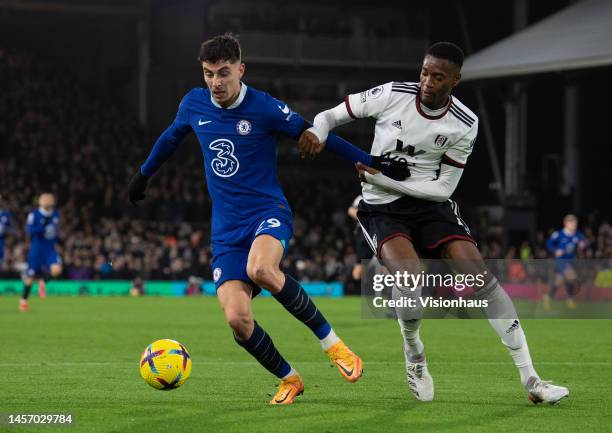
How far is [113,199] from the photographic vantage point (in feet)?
113

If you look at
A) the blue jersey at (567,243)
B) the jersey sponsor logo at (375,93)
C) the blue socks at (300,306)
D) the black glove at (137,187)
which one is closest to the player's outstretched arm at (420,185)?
the jersey sponsor logo at (375,93)

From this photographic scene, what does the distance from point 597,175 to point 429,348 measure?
90.3 feet

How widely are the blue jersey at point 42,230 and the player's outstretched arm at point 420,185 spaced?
49.0 ft

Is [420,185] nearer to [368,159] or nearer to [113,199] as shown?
[368,159]

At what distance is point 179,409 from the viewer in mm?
7602

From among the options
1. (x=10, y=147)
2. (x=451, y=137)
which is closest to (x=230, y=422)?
(x=451, y=137)

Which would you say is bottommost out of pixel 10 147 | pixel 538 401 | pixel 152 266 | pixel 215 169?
pixel 152 266

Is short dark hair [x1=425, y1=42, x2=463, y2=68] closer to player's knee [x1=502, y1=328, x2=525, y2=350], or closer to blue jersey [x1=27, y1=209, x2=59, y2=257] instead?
player's knee [x1=502, y1=328, x2=525, y2=350]

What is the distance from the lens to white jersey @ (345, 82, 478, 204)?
8203 millimetres

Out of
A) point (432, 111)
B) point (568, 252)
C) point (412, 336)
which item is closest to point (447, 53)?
point (432, 111)

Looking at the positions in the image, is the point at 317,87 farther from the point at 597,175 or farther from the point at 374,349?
the point at 374,349

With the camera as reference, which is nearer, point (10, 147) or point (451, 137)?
point (451, 137)

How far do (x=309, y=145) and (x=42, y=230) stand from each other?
15360 millimetres

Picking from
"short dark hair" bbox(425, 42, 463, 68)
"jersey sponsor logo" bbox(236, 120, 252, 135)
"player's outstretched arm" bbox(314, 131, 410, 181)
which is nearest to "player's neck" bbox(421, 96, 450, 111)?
"short dark hair" bbox(425, 42, 463, 68)
